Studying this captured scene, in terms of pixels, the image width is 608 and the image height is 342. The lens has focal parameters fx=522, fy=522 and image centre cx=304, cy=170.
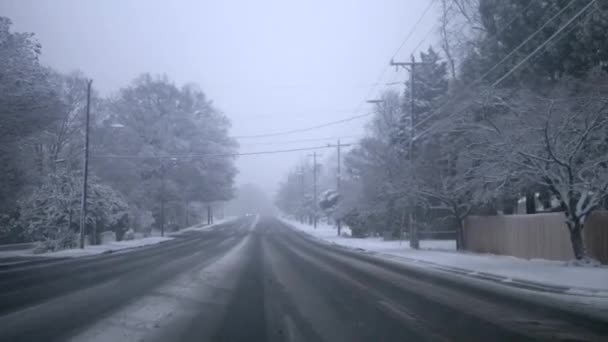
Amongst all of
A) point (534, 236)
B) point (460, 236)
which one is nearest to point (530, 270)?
point (534, 236)

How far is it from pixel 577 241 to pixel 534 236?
3.62m

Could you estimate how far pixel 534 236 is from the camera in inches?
862

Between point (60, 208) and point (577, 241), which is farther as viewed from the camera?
point (60, 208)

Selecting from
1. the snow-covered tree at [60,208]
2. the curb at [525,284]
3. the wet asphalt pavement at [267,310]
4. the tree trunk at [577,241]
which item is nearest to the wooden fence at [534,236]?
the tree trunk at [577,241]

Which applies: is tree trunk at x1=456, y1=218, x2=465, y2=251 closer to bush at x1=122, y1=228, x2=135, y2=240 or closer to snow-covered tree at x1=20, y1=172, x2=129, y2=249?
snow-covered tree at x1=20, y1=172, x2=129, y2=249

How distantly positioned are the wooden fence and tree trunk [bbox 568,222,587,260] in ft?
2.44

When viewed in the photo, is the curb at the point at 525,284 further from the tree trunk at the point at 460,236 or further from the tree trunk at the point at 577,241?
the tree trunk at the point at 460,236

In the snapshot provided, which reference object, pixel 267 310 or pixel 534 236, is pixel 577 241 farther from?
pixel 267 310

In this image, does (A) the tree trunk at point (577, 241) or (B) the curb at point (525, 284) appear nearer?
(B) the curb at point (525, 284)

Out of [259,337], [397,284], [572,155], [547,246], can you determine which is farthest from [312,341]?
[547,246]

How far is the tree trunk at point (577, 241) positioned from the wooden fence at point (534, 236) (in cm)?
74

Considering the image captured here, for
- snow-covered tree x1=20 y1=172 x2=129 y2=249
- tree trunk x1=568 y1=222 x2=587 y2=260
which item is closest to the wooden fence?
tree trunk x1=568 y1=222 x2=587 y2=260

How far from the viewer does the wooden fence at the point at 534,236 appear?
1883 centimetres

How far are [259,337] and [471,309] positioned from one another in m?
4.80
